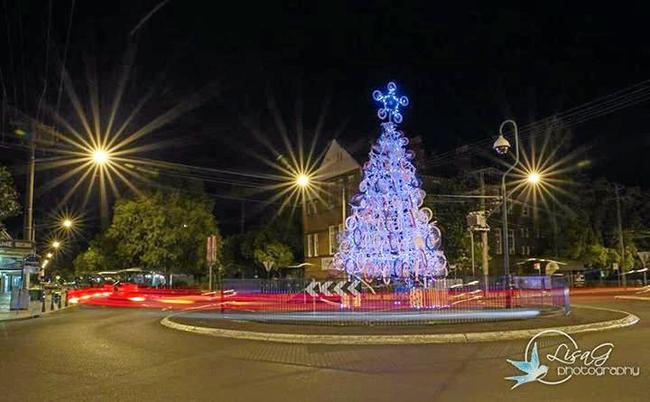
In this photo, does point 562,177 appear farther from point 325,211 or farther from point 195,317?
point 195,317

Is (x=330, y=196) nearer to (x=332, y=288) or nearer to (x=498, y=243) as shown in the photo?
(x=498, y=243)

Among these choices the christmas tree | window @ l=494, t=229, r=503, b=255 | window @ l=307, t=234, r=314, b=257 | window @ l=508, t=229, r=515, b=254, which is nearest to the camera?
the christmas tree

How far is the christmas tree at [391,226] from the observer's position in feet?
78.2

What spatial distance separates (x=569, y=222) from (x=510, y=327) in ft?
129

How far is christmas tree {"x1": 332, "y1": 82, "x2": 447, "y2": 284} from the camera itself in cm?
2384

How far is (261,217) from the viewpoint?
→ 216ft

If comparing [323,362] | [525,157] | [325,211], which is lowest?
[323,362]

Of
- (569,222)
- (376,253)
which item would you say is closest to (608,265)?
(569,222)

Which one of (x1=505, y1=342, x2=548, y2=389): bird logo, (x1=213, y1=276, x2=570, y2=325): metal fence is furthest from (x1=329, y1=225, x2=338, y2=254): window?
(x1=505, y1=342, x2=548, y2=389): bird logo

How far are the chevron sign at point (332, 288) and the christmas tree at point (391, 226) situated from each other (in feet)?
9.43

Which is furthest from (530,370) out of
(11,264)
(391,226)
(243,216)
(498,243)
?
(243,216)

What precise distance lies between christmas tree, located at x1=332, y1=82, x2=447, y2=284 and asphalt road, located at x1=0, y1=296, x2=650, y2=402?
8698 mm

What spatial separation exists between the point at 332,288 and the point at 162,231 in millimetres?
30288

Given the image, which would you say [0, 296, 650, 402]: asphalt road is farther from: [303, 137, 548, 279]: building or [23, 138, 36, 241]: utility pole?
[303, 137, 548, 279]: building
